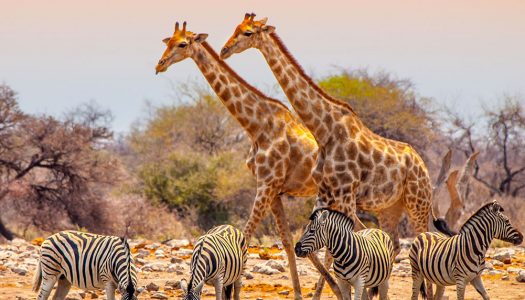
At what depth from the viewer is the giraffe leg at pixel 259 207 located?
38.5 ft

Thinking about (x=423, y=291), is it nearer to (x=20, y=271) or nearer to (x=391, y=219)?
(x=391, y=219)

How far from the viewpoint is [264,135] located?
12.2m

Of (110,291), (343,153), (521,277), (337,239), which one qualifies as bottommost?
(110,291)

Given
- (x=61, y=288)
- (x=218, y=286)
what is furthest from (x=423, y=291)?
(x=61, y=288)

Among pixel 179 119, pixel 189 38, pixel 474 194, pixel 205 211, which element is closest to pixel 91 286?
pixel 189 38

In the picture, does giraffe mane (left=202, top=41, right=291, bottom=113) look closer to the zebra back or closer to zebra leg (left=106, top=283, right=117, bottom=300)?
the zebra back

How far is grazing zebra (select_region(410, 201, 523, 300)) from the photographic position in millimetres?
10055

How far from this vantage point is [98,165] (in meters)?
26.5

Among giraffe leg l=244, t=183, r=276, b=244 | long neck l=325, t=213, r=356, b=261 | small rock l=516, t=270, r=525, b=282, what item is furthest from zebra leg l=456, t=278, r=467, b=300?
small rock l=516, t=270, r=525, b=282

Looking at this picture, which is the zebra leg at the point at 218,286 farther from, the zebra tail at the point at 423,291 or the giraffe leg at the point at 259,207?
the zebra tail at the point at 423,291

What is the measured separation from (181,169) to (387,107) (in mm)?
6867

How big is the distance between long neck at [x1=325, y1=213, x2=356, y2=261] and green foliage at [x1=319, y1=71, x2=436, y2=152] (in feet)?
70.8

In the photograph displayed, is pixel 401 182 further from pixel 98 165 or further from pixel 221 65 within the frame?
pixel 98 165

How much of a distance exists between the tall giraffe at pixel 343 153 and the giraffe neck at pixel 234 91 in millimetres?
505
